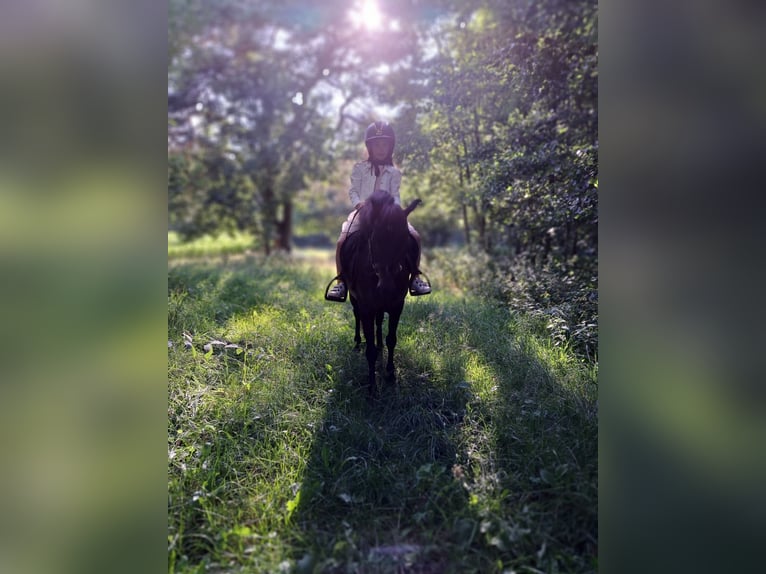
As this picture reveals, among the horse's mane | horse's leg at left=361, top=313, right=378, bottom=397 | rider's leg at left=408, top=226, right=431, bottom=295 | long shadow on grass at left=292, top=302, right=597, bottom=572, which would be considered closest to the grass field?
long shadow on grass at left=292, top=302, right=597, bottom=572

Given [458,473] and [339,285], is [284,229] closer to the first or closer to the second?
[339,285]

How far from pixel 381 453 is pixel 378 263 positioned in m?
1.46

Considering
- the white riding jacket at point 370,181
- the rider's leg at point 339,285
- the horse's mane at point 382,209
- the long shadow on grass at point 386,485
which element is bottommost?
the long shadow on grass at point 386,485

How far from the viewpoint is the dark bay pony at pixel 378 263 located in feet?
9.34

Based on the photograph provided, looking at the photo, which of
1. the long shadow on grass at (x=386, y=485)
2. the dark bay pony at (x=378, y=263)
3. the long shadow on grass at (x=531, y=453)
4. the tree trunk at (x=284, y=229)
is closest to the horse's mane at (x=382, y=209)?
the dark bay pony at (x=378, y=263)

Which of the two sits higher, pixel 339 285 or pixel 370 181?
pixel 370 181

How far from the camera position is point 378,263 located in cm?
294

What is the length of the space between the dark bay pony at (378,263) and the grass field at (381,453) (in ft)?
1.90

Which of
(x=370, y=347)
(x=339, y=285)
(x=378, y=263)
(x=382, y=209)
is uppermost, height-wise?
(x=382, y=209)

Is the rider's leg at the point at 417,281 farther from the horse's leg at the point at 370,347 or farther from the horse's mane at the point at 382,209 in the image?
the horse's mane at the point at 382,209

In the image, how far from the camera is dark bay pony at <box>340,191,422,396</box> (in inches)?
112

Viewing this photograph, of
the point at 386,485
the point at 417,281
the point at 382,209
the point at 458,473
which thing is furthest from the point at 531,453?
the point at 382,209

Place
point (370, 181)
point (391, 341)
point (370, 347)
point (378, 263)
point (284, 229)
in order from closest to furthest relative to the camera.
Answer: point (378, 263) → point (370, 347) → point (391, 341) → point (370, 181) → point (284, 229)
